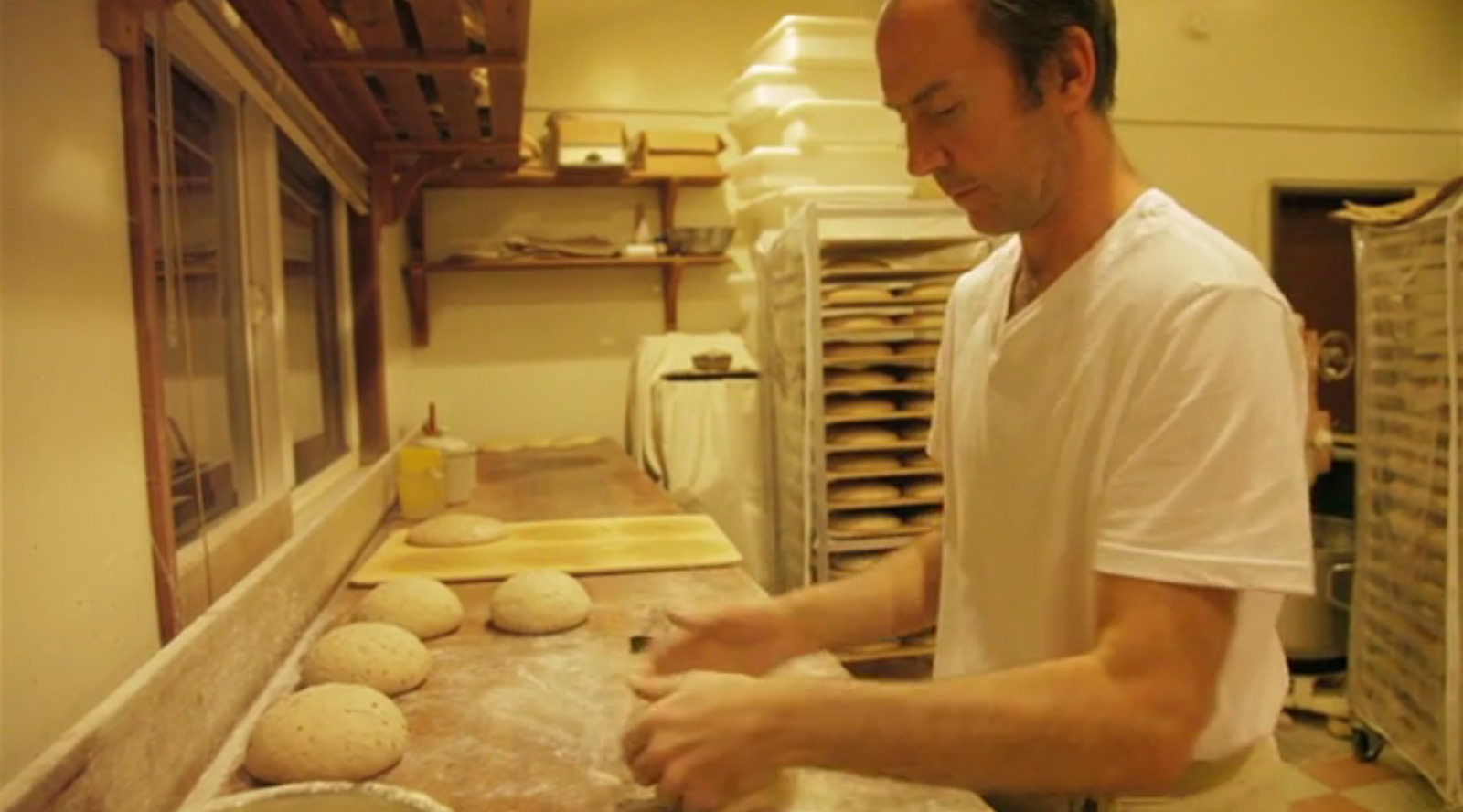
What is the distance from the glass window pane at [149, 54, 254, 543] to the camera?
46.3 inches

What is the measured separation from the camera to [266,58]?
1.58 meters

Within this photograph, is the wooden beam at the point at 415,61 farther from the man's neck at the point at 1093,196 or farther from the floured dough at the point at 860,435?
the floured dough at the point at 860,435

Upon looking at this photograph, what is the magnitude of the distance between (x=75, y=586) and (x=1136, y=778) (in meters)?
0.88

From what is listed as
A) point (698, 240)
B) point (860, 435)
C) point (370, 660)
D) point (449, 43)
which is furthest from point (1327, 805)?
point (449, 43)

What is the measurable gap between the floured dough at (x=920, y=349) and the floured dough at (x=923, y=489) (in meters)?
0.40

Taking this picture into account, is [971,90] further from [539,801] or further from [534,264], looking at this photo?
[534,264]

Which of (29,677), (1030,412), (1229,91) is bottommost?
(29,677)

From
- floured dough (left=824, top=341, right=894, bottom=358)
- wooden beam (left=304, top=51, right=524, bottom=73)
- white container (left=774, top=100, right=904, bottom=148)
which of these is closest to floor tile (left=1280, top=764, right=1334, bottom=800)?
floured dough (left=824, top=341, right=894, bottom=358)

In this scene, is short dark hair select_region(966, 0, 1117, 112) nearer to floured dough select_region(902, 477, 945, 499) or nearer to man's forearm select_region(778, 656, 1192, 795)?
man's forearm select_region(778, 656, 1192, 795)

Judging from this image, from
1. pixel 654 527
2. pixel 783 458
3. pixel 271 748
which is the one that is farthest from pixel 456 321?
pixel 271 748

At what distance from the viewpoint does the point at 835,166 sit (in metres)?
3.36

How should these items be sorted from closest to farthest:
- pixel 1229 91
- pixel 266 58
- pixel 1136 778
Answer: pixel 1136 778, pixel 266 58, pixel 1229 91

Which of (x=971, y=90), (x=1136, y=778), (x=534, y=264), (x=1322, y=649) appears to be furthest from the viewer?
(x=534, y=264)

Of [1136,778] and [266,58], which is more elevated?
[266,58]
